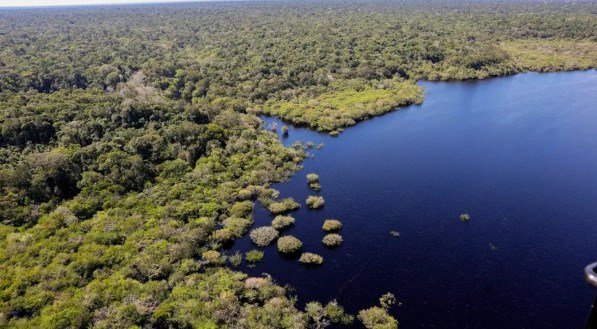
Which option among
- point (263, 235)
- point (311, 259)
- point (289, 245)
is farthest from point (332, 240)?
point (263, 235)

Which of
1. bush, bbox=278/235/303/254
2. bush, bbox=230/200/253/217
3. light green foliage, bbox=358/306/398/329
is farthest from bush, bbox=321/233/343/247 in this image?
bush, bbox=230/200/253/217

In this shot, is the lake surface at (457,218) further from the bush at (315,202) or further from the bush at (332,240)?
the bush at (315,202)

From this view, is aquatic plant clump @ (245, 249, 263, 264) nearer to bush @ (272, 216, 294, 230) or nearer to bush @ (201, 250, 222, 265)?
bush @ (201, 250, 222, 265)

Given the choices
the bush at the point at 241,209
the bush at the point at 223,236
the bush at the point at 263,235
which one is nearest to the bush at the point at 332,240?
the bush at the point at 263,235

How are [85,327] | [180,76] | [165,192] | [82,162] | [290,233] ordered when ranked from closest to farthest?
1. [85,327]
2. [290,233]
3. [165,192]
4. [82,162]
5. [180,76]

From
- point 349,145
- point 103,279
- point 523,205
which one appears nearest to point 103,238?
point 103,279

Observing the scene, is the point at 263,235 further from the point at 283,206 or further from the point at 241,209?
the point at 283,206

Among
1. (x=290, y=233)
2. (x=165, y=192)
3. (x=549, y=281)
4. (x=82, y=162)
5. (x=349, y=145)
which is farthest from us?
(x=349, y=145)

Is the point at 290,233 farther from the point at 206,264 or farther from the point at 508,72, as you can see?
the point at 508,72
